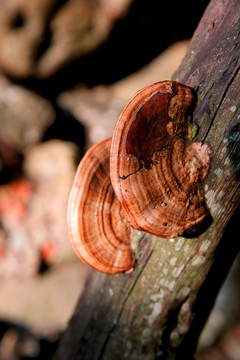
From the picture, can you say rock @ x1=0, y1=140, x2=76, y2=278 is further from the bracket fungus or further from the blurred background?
the bracket fungus

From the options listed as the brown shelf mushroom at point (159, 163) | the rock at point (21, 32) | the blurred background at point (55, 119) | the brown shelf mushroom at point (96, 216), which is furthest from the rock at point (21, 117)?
the brown shelf mushroom at point (159, 163)

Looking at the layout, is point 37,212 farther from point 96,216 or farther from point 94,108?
point 96,216

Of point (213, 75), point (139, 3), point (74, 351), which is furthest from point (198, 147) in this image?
point (139, 3)

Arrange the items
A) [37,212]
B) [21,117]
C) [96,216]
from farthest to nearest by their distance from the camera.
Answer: [21,117], [37,212], [96,216]

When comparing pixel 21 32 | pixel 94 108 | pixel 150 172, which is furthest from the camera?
pixel 94 108

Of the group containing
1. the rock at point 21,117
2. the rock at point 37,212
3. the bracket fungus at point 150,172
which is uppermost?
the bracket fungus at point 150,172

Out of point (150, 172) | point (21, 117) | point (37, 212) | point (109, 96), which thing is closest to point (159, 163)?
point (150, 172)

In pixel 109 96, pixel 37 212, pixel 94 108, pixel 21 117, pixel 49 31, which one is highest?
pixel 49 31

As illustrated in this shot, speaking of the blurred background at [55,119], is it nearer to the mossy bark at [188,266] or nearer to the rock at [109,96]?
the rock at [109,96]

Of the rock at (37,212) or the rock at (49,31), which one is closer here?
the rock at (37,212)
